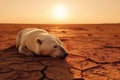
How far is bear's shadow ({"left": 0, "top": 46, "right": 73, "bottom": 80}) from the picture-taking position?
12.6ft

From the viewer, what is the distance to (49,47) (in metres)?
4.77

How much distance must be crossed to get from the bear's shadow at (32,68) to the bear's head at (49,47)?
102 millimetres

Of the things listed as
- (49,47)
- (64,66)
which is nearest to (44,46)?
(49,47)

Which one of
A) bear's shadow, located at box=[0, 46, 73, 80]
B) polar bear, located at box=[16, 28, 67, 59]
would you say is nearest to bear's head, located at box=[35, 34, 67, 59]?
polar bear, located at box=[16, 28, 67, 59]

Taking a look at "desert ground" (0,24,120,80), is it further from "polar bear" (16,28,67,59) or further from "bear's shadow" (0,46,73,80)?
"polar bear" (16,28,67,59)

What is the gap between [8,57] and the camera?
5.07 metres

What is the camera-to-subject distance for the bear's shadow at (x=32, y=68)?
3.84 meters

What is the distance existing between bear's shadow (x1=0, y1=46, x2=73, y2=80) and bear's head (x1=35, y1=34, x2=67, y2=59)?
10 cm

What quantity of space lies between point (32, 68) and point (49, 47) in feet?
2.21

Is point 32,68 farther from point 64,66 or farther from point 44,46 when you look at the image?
point 44,46

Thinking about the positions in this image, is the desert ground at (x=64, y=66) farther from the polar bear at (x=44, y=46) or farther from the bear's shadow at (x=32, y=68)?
the polar bear at (x=44, y=46)

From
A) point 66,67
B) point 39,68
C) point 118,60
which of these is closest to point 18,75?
point 39,68

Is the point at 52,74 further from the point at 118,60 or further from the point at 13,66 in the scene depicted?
the point at 118,60

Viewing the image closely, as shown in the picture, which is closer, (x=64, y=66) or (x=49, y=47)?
(x=64, y=66)
